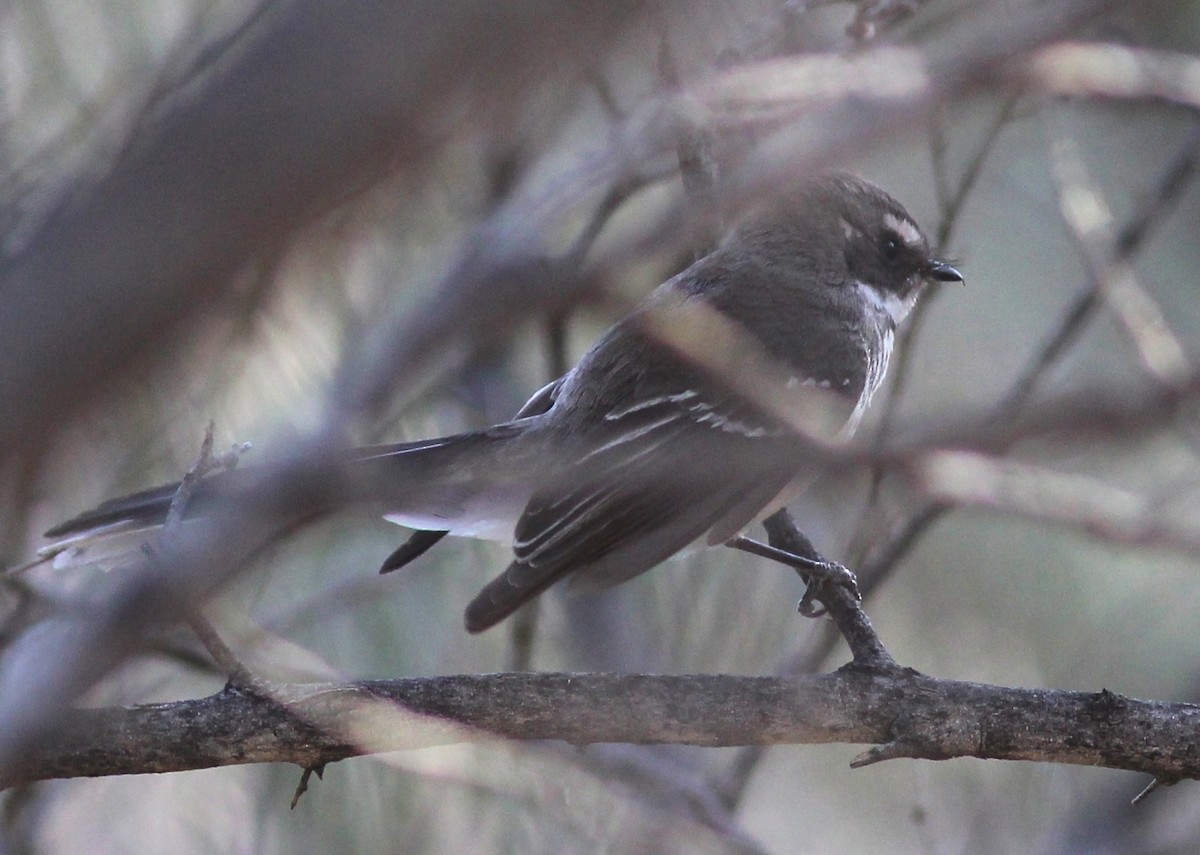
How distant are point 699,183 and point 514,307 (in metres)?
3.06

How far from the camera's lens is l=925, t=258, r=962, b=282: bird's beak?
194 inches

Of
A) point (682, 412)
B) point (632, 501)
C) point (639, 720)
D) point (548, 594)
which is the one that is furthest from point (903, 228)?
point (639, 720)

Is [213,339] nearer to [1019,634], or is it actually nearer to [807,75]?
[807,75]

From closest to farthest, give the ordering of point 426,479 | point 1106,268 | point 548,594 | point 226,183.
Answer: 1. point 226,183
2. point 426,479
3. point 1106,268
4. point 548,594

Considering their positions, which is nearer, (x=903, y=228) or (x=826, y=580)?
(x=826, y=580)

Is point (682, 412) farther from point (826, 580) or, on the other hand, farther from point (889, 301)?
point (889, 301)

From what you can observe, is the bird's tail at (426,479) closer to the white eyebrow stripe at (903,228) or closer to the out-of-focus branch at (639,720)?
the out-of-focus branch at (639,720)

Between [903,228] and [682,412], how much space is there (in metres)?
1.30

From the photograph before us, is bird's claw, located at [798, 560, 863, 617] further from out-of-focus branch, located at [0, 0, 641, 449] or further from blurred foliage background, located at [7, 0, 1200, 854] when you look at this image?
out-of-focus branch, located at [0, 0, 641, 449]

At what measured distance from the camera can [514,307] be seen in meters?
1.39

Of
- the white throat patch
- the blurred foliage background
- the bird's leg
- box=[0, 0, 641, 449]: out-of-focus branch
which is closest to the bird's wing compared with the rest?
the bird's leg

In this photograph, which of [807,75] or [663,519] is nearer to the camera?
[807,75]

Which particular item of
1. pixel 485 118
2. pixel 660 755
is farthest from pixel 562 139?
pixel 485 118

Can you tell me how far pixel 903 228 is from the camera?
492cm
